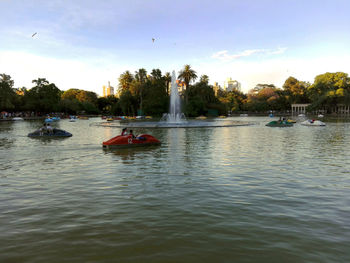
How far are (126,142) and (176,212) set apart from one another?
44.6ft

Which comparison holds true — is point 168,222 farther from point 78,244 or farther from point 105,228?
point 78,244

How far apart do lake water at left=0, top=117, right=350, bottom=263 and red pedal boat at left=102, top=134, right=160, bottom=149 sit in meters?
5.65

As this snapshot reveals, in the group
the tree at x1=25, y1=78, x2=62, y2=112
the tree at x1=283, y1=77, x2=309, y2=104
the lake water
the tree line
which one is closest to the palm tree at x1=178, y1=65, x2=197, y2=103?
the tree line

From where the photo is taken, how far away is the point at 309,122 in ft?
162

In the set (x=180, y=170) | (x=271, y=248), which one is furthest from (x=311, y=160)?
→ (x=271, y=248)

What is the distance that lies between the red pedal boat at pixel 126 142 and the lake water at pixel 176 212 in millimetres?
5654

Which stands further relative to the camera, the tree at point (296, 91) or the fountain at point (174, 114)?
the tree at point (296, 91)

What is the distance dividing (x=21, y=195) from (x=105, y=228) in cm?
441

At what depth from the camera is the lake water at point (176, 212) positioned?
17.9 ft

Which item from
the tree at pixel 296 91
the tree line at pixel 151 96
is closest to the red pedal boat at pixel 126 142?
the tree line at pixel 151 96

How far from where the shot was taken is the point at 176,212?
297 inches

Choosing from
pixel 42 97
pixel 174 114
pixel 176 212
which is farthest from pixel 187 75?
pixel 176 212

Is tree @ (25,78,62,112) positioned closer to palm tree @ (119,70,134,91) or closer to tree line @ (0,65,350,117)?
tree line @ (0,65,350,117)

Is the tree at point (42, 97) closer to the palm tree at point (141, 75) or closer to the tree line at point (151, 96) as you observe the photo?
the tree line at point (151, 96)
